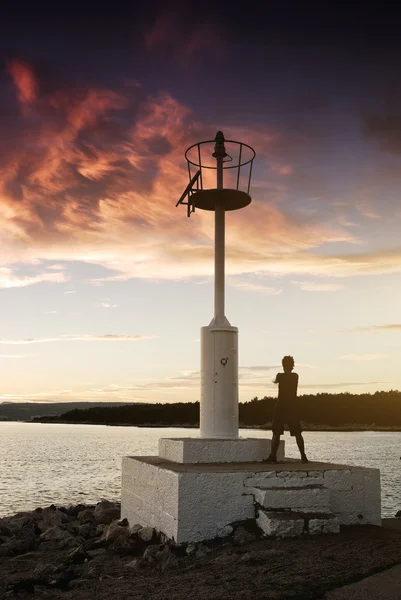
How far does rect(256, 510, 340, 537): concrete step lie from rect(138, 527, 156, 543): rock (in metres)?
2.13

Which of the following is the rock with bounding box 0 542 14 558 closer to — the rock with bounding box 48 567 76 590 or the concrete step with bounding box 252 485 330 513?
the rock with bounding box 48 567 76 590

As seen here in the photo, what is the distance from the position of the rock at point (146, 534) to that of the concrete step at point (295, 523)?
2.13 m

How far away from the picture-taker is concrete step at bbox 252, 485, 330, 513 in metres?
10.4

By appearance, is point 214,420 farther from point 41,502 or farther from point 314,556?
point 41,502

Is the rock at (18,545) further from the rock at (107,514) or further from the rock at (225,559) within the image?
the rock at (225,559)

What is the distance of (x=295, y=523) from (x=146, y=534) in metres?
2.94

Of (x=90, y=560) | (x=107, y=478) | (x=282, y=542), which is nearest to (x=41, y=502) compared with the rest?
(x=107, y=478)

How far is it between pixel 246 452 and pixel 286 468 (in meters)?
1.78

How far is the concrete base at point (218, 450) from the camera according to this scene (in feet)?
41.5

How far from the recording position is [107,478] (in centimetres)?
4269

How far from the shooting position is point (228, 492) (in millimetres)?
10617

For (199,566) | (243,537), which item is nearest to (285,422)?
(243,537)

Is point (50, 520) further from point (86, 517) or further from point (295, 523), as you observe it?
point (295, 523)

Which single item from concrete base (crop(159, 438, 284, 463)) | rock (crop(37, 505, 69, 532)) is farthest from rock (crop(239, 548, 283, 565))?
rock (crop(37, 505, 69, 532))
